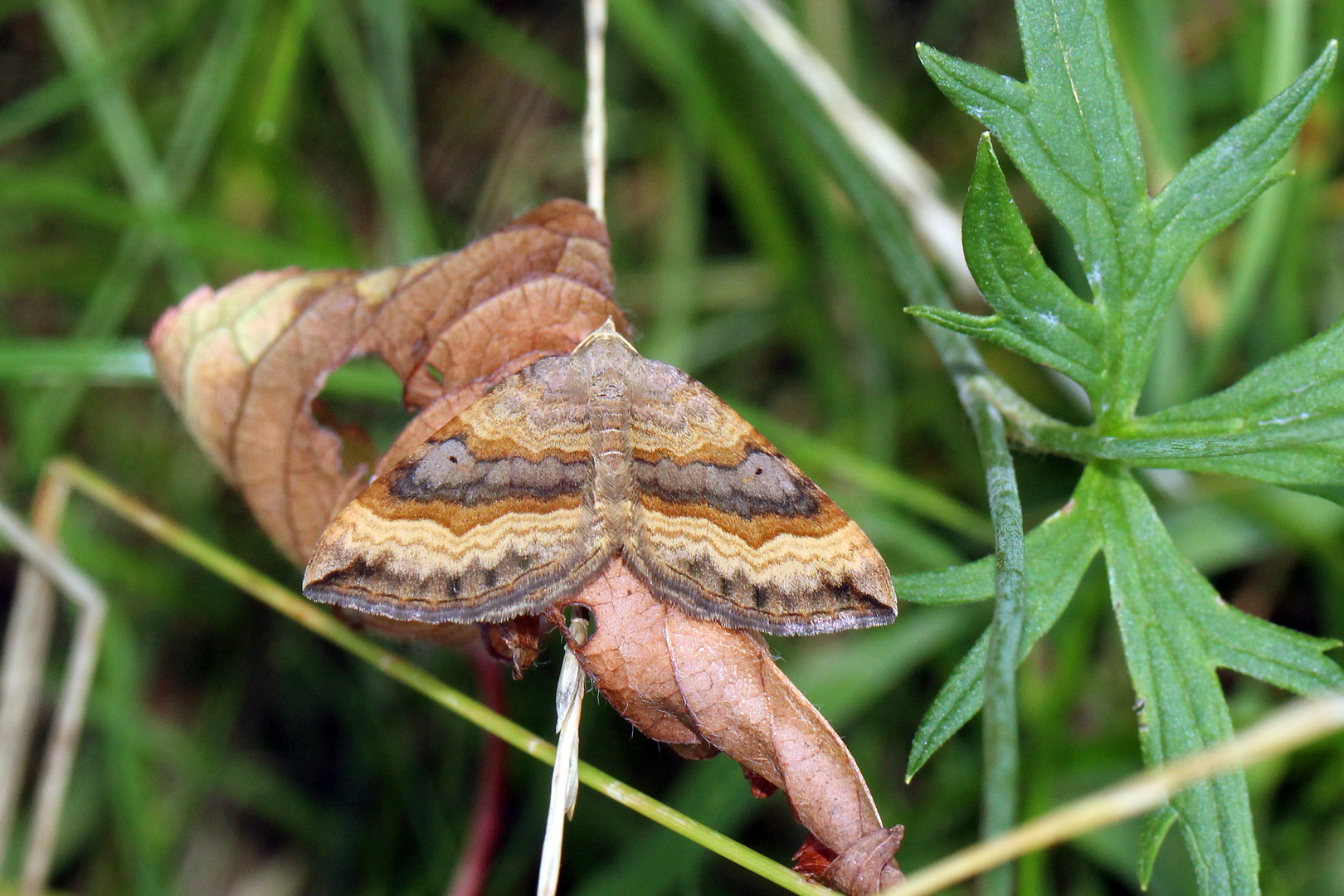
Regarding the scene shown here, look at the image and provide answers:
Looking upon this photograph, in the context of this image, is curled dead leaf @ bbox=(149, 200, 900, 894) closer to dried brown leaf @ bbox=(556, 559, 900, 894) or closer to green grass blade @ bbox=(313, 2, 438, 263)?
dried brown leaf @ bbox=(556, 559, 900, 894)

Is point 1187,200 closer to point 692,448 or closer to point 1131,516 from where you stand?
point 1131,516

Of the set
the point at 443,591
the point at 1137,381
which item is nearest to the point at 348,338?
the point at 443,591

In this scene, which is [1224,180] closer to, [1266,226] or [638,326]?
[1266,226]

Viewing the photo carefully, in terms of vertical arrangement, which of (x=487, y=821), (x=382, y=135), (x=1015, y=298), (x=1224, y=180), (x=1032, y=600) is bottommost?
(x=487, y=821)

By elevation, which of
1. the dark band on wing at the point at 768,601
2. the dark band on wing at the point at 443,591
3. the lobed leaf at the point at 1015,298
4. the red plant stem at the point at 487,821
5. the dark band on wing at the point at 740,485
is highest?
the lobed leaf at the point at 1015,298

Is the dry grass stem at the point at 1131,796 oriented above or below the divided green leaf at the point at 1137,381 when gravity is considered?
below

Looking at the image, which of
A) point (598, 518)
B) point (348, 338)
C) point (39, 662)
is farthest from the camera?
point (39, 662)

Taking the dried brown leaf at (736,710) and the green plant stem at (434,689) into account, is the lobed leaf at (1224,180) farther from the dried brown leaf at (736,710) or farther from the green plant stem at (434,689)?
the green plant stem at (434,689)

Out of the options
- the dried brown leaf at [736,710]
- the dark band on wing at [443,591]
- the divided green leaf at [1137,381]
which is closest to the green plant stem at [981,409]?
the divided green leaf at [1137,381]
